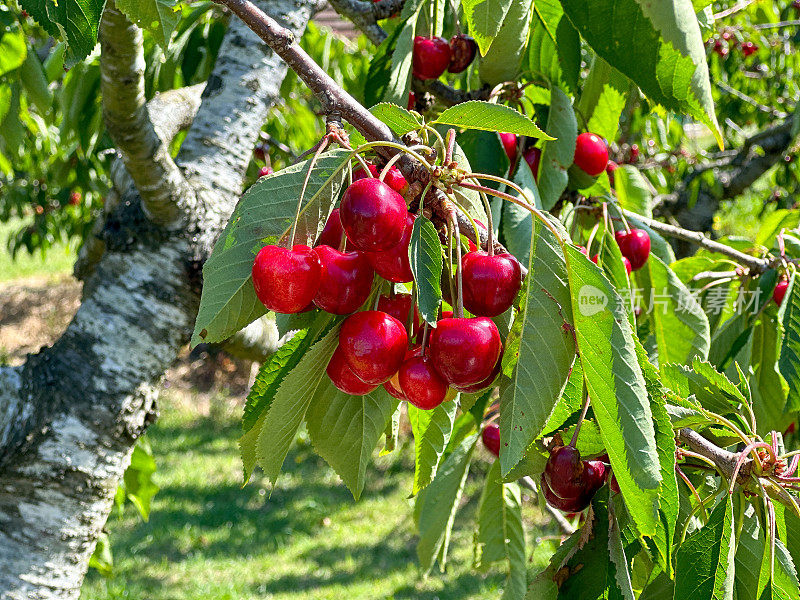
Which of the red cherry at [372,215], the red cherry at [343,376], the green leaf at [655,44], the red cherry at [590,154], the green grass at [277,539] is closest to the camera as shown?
the green leaf at [655,44]

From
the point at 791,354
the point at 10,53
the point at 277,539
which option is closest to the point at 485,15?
the point at 791,354

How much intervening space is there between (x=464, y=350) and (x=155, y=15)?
2.06ft

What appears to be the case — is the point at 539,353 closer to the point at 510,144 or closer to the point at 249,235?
the point at 249,235

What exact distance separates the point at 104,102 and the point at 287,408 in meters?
0.83

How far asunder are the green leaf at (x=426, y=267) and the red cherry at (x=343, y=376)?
14 cm

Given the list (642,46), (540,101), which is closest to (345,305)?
(642,46)

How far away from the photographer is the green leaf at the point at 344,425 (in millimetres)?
996

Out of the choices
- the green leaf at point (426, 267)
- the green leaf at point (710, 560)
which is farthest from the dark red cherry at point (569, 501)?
the green leaf at point (426, 267)

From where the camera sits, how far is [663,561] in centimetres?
92

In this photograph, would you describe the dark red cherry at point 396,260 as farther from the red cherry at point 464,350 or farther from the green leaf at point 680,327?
the green leaf at point 680,327

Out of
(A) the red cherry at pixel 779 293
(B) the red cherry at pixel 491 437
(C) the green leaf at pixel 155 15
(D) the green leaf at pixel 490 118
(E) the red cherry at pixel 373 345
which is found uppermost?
(C) the green leaf at pixel 155 15

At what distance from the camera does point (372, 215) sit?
0.74m

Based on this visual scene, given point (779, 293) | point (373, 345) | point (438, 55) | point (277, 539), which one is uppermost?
point (438, 55)

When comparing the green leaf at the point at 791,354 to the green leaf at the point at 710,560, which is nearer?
the green leaf at the point at 710,560
